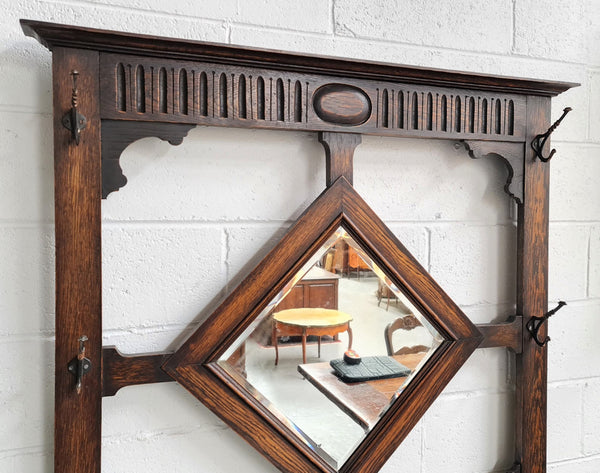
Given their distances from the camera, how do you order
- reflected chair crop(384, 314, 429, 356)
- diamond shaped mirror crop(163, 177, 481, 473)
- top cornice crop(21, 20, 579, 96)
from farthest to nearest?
reflected chair crop(384, 314, 429, 356) < diamond shaped mirror crop(163, 177, 481, 473) < top cornice crop(21, 20, 579, 96)

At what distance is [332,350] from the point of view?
968 mm

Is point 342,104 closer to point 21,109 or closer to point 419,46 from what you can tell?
point 419,46

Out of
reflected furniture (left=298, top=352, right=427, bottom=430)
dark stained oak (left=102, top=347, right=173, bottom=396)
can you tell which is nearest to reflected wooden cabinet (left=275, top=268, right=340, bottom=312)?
reflected furniture (left=298, top=352, right=427, bottom=430)

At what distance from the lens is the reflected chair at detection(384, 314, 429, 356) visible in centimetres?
101

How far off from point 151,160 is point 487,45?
0.71 metres

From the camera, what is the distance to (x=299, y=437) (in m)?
0.95

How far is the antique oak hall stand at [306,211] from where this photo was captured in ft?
2.66

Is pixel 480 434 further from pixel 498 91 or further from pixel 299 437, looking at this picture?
pixel 498 91

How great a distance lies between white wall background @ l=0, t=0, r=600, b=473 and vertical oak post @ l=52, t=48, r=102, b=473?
5 centimetres

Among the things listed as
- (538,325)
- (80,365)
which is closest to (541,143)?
(538,325)

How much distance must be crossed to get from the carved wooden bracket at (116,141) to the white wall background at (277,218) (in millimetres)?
39

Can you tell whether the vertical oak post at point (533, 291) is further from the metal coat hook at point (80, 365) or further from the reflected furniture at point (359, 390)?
the metal coat hook at point (80, 365)

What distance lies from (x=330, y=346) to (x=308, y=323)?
6 centimetres

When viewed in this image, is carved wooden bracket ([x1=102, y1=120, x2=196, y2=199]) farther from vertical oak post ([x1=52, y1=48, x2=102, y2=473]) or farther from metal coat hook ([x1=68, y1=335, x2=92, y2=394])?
metal coat hook ([x1=68, y1=335, x2=92, y2=394])
